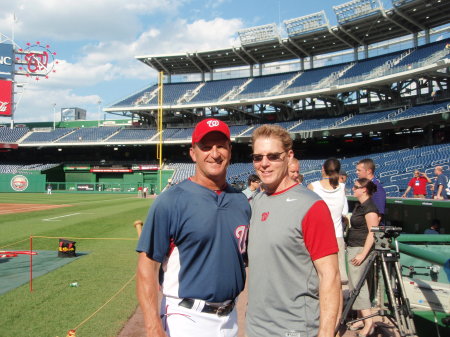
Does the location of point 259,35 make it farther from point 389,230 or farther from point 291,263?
point 291,263

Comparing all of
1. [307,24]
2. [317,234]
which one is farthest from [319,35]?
[317,234]

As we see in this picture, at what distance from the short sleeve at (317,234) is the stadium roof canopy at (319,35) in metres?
33.9

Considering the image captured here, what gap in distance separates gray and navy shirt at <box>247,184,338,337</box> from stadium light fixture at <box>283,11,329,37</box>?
38.6m

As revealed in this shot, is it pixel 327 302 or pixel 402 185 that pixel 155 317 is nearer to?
pixel 327 302

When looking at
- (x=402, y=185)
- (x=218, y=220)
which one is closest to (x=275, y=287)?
(x=218, y=220)

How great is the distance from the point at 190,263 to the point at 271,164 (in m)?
0.83

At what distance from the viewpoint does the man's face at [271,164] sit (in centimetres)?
255

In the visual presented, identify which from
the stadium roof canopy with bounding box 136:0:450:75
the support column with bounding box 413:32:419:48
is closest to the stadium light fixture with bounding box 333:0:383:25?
the stadium roof canopy with bounding box 136:0:450:75

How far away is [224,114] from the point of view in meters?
47.7

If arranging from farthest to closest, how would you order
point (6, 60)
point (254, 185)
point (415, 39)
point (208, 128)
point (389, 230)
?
point (6, 60), point (415, 39), point (254, 185), point (389, 230), point (208, 128)

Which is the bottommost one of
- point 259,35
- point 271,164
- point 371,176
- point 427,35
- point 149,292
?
point 149,292

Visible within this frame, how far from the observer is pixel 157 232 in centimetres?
228

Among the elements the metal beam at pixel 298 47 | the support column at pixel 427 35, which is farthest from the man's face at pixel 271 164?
the metal beam at pixel 298 47

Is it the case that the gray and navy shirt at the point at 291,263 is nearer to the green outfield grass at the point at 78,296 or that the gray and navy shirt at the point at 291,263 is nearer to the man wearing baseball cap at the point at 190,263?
the man wearing baseball cap at the point at 190,263
